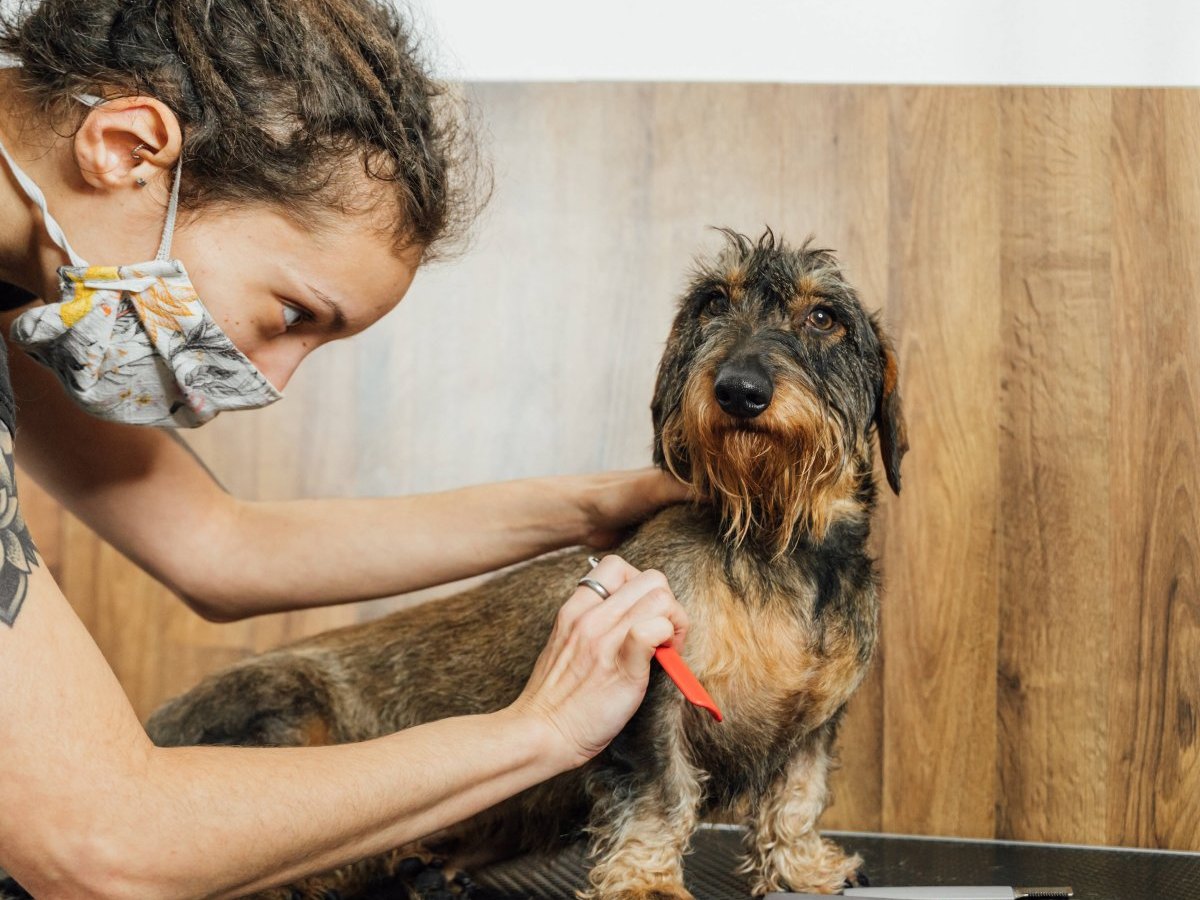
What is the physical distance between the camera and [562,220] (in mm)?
2502

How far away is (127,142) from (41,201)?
13 cm

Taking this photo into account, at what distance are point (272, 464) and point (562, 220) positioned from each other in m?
0.86

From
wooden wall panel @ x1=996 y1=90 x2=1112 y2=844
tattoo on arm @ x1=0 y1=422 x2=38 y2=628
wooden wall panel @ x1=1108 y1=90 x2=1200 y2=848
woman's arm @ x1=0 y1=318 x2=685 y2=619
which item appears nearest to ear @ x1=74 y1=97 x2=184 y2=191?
tattoo on arm @ x1=0 y1=422 x2=38 y2=628

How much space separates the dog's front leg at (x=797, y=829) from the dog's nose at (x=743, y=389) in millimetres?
553

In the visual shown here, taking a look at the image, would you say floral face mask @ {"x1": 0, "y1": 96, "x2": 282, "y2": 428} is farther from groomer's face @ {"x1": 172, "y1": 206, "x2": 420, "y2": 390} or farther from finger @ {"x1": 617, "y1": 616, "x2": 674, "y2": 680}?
finger @ {"x1": 617, "y1": 616, "x2": 674, "y2": 680}

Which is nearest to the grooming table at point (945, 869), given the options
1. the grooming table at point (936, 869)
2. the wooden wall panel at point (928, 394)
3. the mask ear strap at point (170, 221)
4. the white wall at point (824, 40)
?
the grooming table at point (936, 869)

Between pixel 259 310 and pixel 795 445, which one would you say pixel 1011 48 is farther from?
pixel 259 310

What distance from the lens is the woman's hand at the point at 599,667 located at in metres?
1.36

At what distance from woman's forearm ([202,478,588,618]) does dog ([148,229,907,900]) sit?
0.11 meters

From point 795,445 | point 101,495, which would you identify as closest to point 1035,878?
point 795,445

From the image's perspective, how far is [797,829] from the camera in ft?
5.56

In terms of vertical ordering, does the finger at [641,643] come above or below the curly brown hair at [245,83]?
below

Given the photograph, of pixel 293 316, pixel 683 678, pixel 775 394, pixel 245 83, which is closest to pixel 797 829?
pixel 683 678

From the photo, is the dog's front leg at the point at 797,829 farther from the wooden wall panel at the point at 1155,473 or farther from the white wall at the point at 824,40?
the white wall at the point at 824,40
